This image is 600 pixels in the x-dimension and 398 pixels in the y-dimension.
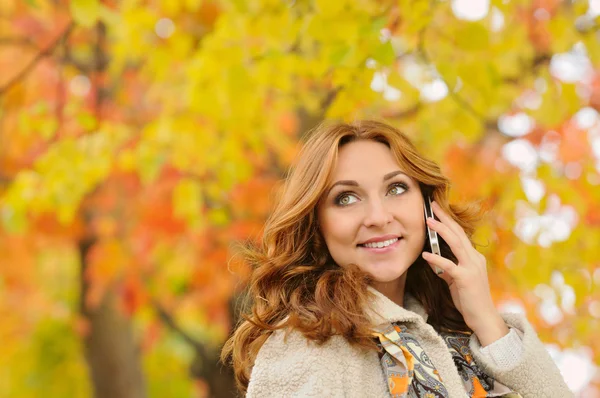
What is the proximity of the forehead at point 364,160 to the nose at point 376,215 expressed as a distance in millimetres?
107

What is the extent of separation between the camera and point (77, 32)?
318 inches

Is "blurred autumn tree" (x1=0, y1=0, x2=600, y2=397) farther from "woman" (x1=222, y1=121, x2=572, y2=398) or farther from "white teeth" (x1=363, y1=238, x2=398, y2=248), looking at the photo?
"white teeth" (x1=363, y1=238, x2=398, y2=248)

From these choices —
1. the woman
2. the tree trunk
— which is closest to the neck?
the woman

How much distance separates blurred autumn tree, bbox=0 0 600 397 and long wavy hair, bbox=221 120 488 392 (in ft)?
0.97

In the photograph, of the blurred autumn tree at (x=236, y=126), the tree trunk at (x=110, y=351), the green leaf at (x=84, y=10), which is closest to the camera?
the green leaf at (x=84, y=10)

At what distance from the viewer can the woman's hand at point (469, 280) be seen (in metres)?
2.37

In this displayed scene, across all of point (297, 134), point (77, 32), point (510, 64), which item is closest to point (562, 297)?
point (510, 64)

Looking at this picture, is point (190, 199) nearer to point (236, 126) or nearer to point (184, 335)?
point (236, 126)

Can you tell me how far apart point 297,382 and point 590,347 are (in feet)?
25.1

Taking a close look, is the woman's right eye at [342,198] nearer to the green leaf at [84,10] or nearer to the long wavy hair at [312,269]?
the long wavy hair at [312,269]

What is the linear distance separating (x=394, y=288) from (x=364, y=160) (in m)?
0.46

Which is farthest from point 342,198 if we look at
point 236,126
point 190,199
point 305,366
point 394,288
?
point 190,199

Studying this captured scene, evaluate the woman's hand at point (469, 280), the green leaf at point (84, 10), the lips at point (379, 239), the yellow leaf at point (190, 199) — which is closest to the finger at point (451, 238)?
the woman's hand at point (469, 280)

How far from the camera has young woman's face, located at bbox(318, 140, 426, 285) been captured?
2.27 meters
